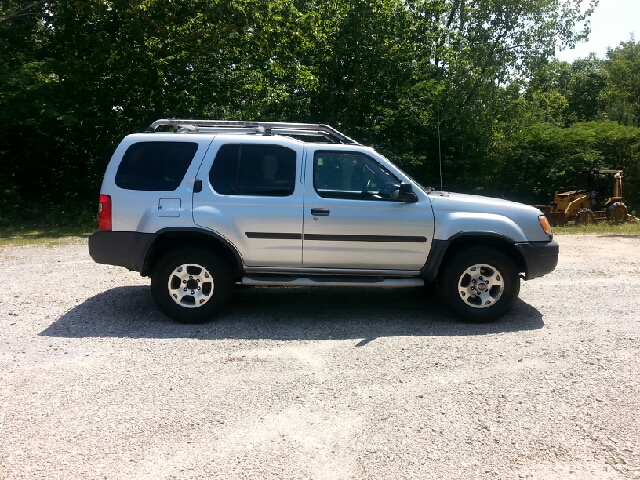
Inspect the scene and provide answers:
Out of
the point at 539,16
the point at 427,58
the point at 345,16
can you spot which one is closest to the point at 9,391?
the point at 345,16

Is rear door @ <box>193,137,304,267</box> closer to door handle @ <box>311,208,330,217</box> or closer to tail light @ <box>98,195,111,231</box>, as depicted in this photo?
door handle @ <box>311,208,330,217</box>

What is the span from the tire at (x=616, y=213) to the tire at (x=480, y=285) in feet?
45.3

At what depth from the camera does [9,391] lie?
4.64 metres

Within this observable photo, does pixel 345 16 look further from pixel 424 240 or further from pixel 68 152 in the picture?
pixel 424 240

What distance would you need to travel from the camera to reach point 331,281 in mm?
6617

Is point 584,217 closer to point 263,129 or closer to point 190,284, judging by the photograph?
point 263,129

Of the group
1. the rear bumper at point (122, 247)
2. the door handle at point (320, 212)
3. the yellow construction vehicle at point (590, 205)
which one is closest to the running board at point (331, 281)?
the door handle at point (320, 212)

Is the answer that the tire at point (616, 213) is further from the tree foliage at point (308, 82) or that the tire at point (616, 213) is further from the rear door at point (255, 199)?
the rear door at point (255, 199)

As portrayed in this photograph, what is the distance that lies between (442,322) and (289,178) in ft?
7.59

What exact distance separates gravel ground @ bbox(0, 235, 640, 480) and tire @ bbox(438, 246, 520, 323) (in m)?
0.19

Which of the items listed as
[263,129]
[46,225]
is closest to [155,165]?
[263,129]

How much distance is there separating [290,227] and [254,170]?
749 mm

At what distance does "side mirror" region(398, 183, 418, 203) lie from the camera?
21.2ft

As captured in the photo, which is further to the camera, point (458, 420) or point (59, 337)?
point (59, 337)
